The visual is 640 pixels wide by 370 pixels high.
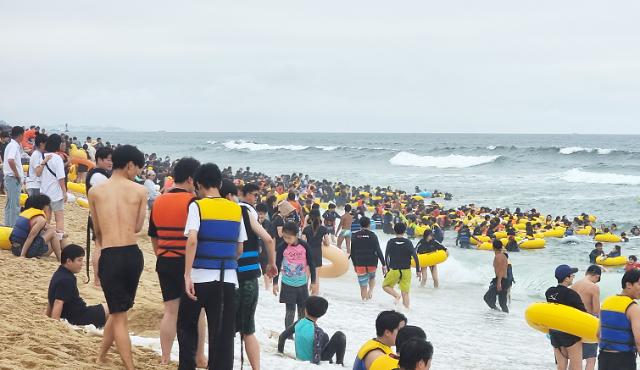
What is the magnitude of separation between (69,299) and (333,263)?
6320 millimetres

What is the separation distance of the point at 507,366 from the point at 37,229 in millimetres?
6270

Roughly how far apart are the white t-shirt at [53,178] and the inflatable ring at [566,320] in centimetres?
587

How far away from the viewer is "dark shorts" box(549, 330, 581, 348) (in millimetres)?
7345

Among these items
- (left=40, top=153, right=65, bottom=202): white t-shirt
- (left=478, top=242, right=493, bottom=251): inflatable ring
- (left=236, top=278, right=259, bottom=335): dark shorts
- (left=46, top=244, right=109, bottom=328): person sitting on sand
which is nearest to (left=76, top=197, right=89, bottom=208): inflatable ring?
(left=40, top=153, right=65, bottom=202): white t-shirt

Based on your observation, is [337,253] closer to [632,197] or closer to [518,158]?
[632,197]

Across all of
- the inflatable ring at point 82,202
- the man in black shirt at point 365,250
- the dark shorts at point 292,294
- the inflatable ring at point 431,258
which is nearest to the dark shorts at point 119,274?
the dark shorts at point 292,294

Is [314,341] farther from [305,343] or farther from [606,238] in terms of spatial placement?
[606,238]

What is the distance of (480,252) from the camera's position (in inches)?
811

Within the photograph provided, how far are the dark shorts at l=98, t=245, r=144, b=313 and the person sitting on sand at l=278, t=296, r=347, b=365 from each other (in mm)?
2812

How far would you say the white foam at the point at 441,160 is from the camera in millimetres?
70438

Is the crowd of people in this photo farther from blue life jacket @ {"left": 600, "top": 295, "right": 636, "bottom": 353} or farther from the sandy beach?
the sandy beach

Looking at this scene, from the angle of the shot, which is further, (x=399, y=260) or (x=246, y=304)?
(x=399, y=260)

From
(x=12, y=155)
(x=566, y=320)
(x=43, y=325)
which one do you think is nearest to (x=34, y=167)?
(x=12, y=155)

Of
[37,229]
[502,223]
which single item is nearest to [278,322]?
[37,229]
